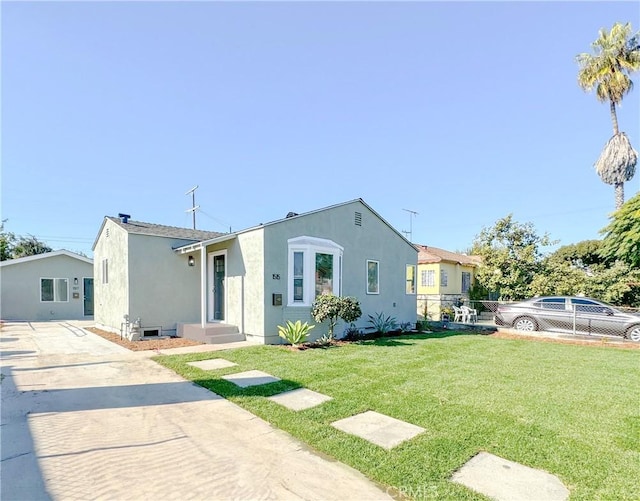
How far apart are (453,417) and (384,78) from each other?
38.9 feet

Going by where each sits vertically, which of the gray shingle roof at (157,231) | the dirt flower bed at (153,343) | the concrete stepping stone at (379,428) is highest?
the gray shingle roof at (157,231)

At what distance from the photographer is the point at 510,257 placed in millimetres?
19531

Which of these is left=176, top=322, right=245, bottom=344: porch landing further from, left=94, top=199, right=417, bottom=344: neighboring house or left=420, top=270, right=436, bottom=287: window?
left=420, top=270, right=436, bottom=287: window

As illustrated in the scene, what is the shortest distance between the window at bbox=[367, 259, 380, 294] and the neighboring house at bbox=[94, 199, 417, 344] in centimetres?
4

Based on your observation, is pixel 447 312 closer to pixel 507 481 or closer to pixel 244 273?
pixel 244 273

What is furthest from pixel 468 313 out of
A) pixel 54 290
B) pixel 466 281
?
pixel 54 290

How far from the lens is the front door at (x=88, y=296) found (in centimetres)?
1848

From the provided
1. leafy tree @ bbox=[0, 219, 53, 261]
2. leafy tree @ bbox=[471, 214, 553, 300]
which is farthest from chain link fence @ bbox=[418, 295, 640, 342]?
leafy tree @ bbox=[0, 219, 53, 261]

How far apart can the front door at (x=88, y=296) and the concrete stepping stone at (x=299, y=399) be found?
18397 mm

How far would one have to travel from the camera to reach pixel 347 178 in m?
22.5

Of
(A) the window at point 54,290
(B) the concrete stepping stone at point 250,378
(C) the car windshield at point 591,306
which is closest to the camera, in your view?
(B) the concrete stepping stone at point 250,378

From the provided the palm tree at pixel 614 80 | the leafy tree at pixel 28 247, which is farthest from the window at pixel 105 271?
the leafy tree at pixel 28 247

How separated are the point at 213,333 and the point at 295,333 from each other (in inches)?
97.2

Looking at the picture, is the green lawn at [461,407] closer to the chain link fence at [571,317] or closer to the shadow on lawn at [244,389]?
the shadow on lawn at [244,389]
